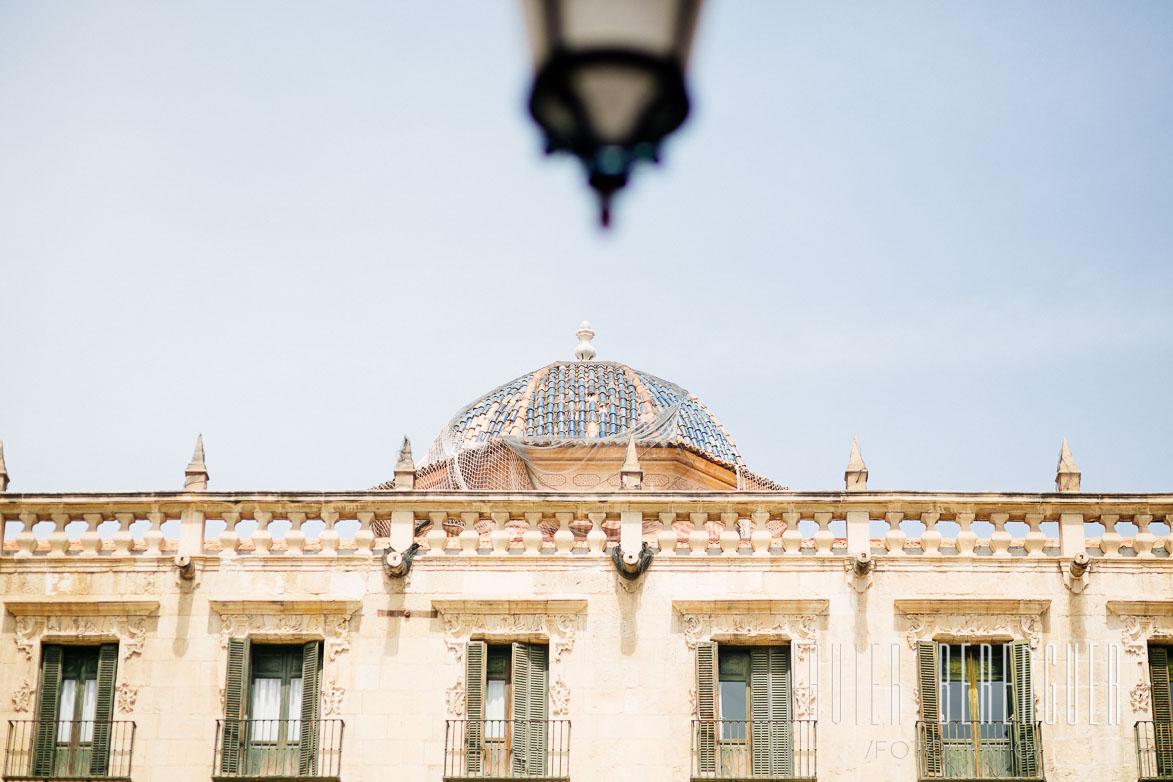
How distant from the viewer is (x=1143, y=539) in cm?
2231

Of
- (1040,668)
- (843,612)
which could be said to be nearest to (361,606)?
(843,612)

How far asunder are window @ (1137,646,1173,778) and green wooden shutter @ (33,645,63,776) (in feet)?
45.5

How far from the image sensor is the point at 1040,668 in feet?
71.5

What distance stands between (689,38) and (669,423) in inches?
901

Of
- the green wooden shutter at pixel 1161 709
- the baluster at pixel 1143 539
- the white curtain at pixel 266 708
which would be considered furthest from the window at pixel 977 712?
the white curtain at pixel 266 708

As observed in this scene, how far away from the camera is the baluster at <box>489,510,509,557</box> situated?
22328 millimetres

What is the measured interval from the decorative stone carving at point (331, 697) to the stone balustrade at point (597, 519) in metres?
1.76

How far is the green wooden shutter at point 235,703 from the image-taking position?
21.5m

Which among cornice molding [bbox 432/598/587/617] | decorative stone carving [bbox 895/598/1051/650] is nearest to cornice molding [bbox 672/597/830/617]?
decorative stone carving [bbox 895/598/1051/650]

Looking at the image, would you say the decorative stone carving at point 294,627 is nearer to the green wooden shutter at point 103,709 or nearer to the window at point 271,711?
the window at point 271,711

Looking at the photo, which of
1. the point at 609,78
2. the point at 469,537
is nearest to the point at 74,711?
the point at 469,537

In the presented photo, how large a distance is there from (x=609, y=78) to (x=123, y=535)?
62.2 feet

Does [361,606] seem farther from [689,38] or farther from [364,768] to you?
[689,38]

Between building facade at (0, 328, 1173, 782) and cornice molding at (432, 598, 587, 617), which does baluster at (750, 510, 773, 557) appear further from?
cornice molding at (432, 598, 587, 617)
